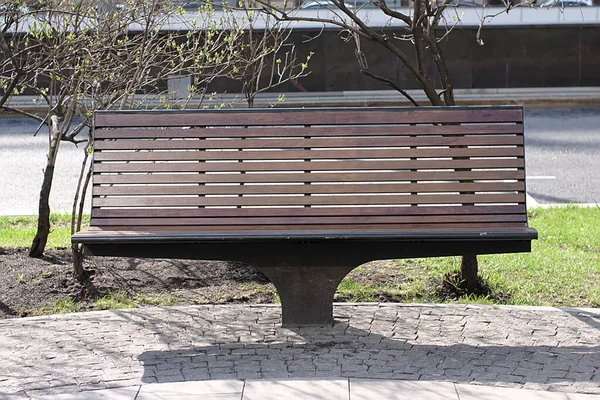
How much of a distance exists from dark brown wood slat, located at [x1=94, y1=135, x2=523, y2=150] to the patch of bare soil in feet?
4.00

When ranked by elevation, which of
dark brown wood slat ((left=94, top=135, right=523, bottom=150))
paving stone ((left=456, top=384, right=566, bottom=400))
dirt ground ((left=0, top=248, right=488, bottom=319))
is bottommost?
paving stone ((left=456, top=384, right=566, bottom=400))

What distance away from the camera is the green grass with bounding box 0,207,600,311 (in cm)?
625

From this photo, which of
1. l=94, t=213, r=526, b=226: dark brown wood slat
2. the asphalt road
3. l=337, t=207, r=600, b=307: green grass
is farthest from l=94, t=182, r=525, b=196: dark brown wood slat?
the asphalt road

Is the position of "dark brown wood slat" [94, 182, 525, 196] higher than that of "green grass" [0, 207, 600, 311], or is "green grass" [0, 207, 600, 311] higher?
"dark brown wood slat" [94, 182, 525, 196]

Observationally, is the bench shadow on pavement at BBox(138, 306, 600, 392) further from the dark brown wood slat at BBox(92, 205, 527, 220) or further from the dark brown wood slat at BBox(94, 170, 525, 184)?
the dark brown wood slat at BBox(94, 170, 525, 184)

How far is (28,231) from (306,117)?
12.9ft

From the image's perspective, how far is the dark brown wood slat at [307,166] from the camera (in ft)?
17.8


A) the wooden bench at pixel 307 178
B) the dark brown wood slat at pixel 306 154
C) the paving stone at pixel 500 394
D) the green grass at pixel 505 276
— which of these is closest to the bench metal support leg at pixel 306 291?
the wooden bench at pixel 307 178

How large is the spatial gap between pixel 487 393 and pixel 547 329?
1.15 m

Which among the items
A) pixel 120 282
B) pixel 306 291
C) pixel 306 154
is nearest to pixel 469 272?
pixel 306 291

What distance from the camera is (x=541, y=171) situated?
11789mm

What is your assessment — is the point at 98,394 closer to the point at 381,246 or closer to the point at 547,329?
the point at 381,246

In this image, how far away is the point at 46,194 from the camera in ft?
22.4

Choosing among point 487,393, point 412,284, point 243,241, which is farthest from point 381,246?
point 412,284
